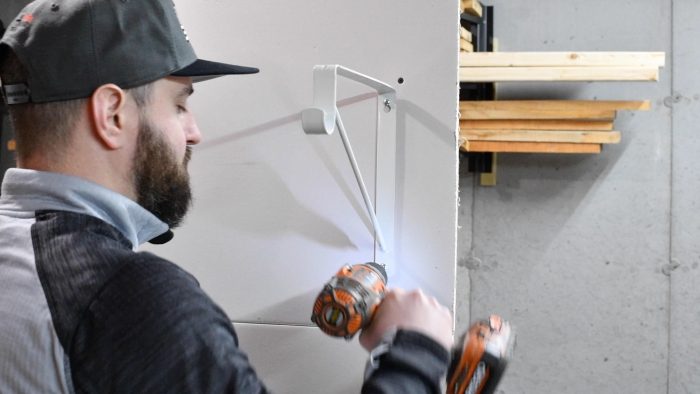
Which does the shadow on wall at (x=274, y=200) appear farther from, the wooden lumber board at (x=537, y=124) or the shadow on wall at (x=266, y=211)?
the wooden lumber board at (x=537, y=124)

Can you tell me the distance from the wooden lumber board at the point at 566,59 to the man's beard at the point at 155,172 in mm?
1618

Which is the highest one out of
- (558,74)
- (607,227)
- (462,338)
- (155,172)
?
(558,74)

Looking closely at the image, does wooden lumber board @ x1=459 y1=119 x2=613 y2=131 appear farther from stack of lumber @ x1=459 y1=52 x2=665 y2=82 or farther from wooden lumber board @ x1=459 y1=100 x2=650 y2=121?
stack of lumber @ x1=459 y1=52 x2=665 y2=82

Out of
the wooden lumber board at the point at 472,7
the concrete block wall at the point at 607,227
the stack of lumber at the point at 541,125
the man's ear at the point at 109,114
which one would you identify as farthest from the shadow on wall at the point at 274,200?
the concrete block wall at the point at 607,227

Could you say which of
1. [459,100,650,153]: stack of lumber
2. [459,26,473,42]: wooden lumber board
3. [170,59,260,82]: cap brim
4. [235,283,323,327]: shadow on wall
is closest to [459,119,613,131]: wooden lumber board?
[459,100,650,153]: stack of lumber

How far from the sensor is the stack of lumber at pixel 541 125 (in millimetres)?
2246

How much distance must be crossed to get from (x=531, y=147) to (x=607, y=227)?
512 mm

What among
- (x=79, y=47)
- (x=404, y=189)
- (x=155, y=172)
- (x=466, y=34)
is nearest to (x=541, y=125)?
(x=466, y=34)

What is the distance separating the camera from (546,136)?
2.28 m

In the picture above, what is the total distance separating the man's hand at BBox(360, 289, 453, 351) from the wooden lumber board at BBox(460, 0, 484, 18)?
175cm

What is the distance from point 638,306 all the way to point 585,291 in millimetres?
215

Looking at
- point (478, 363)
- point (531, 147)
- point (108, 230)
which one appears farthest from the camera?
point (531, 147)

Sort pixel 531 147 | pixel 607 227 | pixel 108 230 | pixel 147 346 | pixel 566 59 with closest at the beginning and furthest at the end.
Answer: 1. pixel 147 346
2. pixel 108 230
3. pixel 566 59
4. pixel 531 147
5. pixel 607 227

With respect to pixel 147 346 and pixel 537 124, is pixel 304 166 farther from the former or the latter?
pixel 537 124
